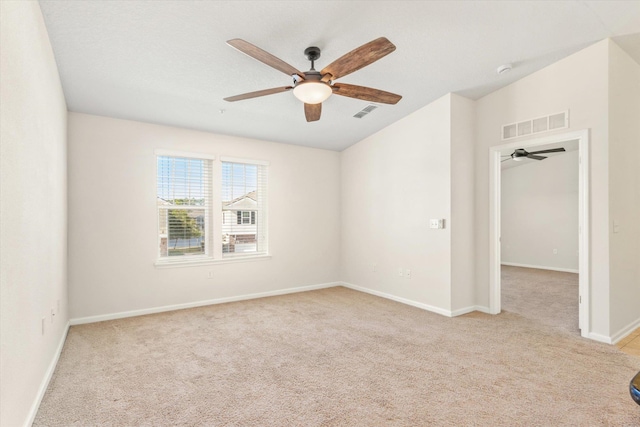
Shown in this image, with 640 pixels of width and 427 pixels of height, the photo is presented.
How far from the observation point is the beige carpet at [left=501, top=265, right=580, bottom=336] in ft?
13.5

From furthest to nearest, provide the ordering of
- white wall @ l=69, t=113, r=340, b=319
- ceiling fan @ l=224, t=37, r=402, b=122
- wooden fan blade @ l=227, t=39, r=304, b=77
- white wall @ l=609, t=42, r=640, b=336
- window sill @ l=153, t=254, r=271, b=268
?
window sill @ l=153, t=254, r=271, b=268 → white wall @ l=69, t=113, r=340, b=319 → white wall @ l=609, t=42, r=640, b=336 → ceiling fan @ l=224, t=37, r=402, b=122 → wooden fan blade @ l=227, t=39, r=304, b=77

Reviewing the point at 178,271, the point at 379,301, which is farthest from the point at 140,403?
the point at 379,301

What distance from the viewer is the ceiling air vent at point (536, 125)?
367 centimetres

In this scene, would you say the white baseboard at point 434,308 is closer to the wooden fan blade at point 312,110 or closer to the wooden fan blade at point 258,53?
the wooden fan blade at point 312,110

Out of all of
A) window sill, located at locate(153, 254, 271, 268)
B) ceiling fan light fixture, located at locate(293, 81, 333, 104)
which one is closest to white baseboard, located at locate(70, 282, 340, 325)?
window sill, located at locate(153, 254, 271, 268)

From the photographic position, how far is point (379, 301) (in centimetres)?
502

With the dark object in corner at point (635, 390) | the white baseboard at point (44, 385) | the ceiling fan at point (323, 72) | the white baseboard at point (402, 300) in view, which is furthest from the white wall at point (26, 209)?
the white baseboard at point (402, 300)

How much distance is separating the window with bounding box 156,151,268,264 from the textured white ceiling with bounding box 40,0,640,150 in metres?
0.88

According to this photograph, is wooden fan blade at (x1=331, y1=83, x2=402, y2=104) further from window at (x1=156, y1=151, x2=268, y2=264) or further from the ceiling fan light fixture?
window at (x1=156, y1=151, x2=268, y2=264)

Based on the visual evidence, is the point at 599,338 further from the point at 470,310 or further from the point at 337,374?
the point at 337,374

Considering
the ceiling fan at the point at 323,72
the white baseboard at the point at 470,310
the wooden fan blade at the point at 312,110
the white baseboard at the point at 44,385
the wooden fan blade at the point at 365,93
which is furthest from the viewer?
the white baseboard at the point at 470,310

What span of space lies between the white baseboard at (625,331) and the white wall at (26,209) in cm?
488

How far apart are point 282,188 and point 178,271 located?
82.9 inches

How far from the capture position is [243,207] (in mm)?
5289
